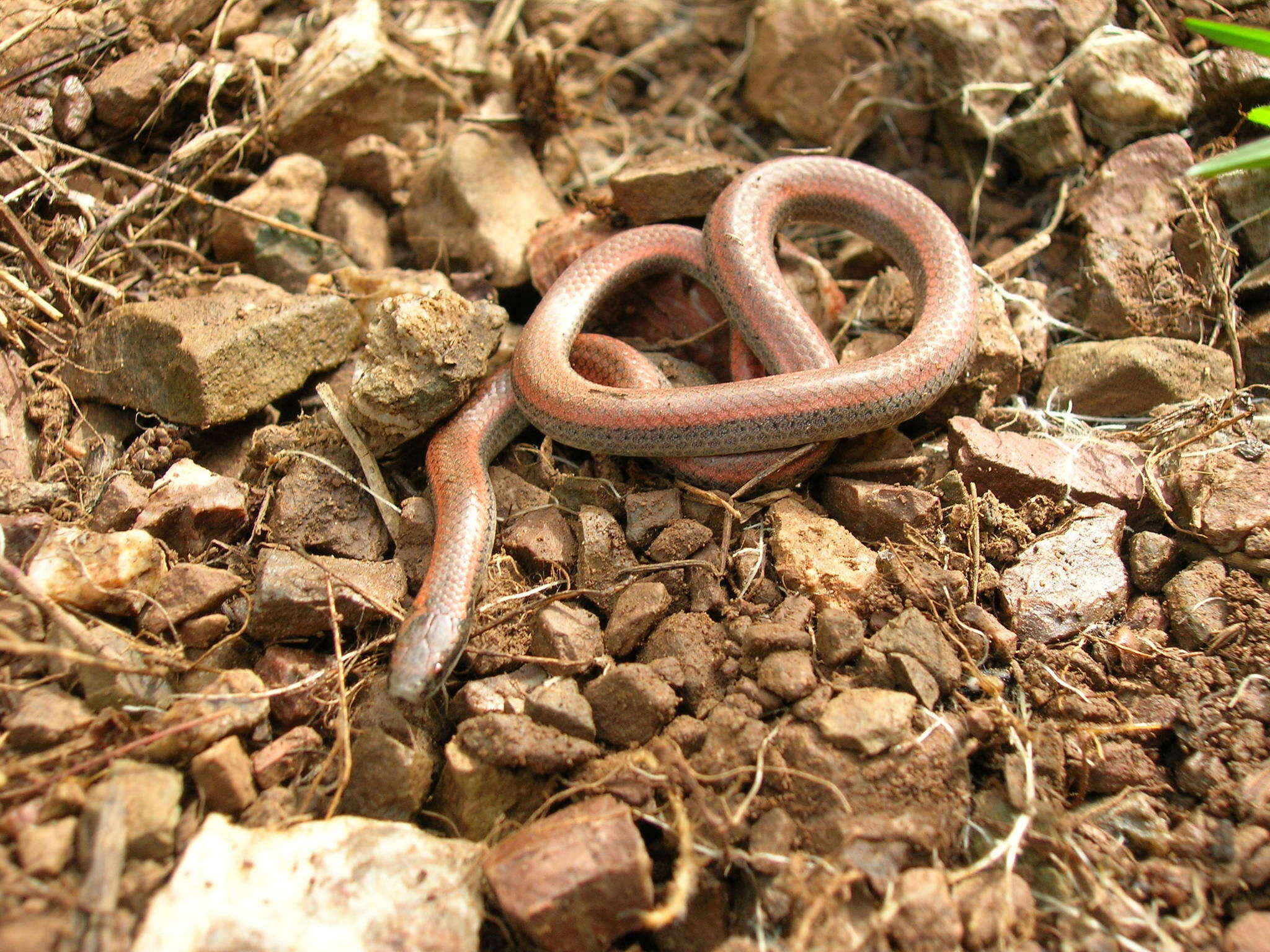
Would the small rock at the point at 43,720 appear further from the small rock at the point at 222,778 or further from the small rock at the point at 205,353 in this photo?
the small rock at the point at 205,353

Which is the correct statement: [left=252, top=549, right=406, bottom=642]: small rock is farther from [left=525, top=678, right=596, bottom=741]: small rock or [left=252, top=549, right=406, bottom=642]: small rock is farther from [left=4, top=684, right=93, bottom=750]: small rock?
[left=525, top=678, right=596, bottom=741]: small rock

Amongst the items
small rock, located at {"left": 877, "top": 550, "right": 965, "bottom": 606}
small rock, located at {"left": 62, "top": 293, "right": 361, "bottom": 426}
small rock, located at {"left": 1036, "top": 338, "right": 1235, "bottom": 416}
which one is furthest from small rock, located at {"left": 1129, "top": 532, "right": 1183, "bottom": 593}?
small rock, located at {"left": 62, "top": 293, "right": 361, "bottom": 426}

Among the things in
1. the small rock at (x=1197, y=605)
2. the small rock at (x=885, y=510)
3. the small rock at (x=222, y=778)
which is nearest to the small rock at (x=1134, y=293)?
the small rock at (x=1197, y=605)

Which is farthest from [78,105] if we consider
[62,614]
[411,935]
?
[411,935]

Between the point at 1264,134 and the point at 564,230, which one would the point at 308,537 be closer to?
the point at 564,230

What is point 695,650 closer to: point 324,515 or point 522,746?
point 522,746

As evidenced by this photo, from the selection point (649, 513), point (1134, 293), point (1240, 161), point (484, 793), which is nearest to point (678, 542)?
point (649, 513)

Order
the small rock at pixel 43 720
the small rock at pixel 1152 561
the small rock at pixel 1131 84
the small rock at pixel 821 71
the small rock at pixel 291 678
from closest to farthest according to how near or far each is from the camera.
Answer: the small rock at pixel 43 720, the small rock at pixel 291 678, the small rock at pixel 1152 561, the small rock at pixel 1131 84, the small rock at pixel 821 71
